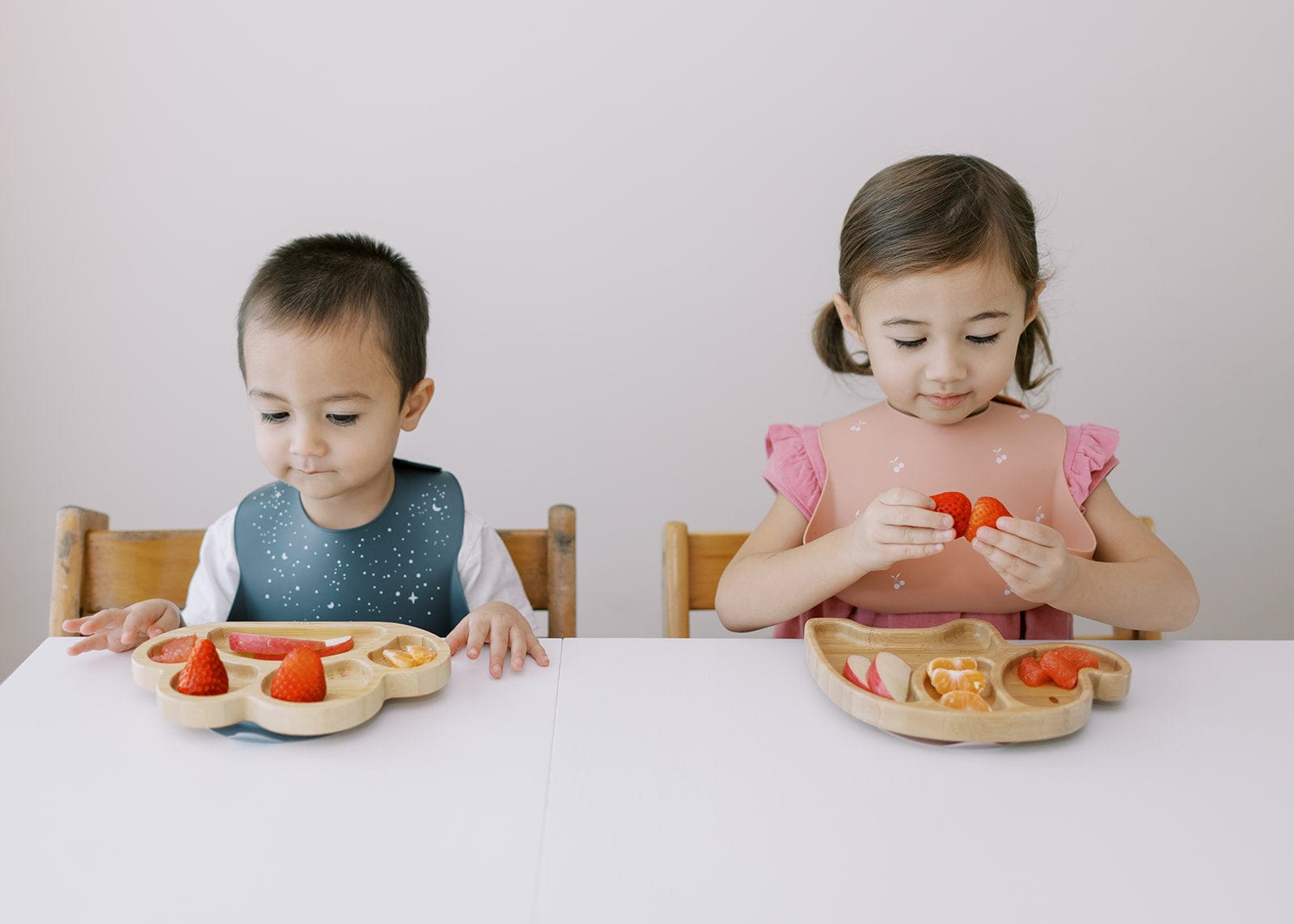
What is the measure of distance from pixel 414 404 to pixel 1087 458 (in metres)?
0.84

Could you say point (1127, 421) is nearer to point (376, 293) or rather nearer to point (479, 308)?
point (479, 308)

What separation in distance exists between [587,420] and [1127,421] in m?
1.13

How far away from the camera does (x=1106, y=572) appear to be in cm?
120

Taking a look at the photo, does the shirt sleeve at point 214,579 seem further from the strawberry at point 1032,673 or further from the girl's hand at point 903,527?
the strawberry at point 1032,673

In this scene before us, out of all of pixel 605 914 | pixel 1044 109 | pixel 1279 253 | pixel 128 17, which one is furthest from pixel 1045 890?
pixel 128 17

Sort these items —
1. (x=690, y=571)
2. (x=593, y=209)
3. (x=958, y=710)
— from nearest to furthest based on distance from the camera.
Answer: (x=958, y=710) < (x=690, y=571) < (x=593, y=209)

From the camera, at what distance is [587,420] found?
2.30 meters

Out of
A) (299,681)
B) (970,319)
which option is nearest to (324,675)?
(299,681)

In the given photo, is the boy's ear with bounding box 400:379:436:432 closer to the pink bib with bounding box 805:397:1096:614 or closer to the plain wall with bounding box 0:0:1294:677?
the pink bib with bounding box 805:397:1096:614

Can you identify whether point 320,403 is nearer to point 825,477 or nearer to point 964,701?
point 825,477

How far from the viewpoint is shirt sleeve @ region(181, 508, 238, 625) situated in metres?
1.41

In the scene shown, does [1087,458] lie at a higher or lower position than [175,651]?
higher

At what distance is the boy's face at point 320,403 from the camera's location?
123 cm

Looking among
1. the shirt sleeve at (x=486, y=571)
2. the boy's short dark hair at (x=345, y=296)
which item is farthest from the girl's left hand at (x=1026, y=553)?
the boy's short dark hair at (x=345, y=296)
